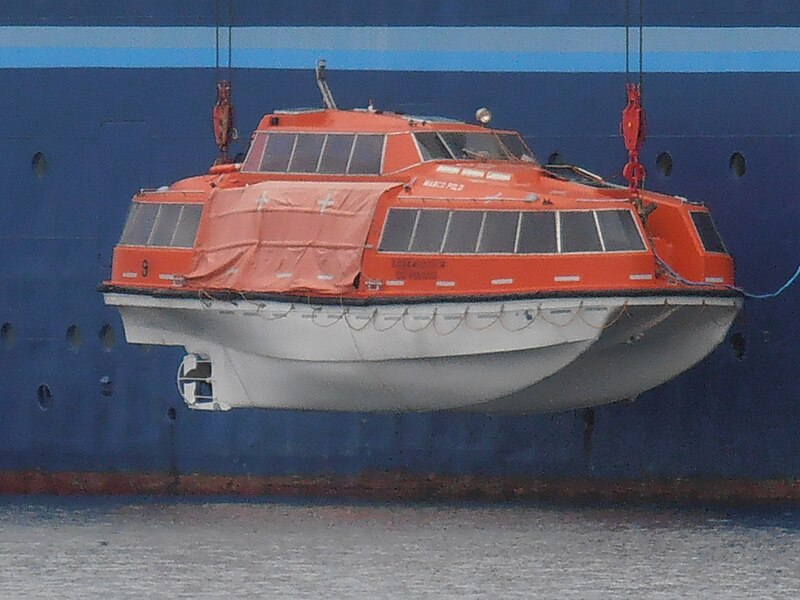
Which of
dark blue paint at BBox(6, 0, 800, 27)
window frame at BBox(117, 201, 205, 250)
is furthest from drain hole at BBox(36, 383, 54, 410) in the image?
dark blue paint at BBox(6, 0, 800, 27)

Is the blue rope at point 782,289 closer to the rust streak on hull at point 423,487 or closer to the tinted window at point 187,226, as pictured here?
the rust streak on hull at point 423,487

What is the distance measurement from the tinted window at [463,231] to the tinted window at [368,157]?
133 centimetres

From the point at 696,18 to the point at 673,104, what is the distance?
3.08ft

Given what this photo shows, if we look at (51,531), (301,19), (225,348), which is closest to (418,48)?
(301,19)

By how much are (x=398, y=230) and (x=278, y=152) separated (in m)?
1.96

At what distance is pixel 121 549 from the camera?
36.6 m

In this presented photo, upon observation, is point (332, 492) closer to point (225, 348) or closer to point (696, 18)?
point (225, 348)

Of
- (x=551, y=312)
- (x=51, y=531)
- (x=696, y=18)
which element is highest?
(x=696, y=18)

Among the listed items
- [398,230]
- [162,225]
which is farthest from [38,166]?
[398,230]

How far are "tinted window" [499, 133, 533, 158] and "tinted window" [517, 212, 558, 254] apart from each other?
1739 millimetres

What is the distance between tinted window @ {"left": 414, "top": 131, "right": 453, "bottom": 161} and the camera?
1421 inches

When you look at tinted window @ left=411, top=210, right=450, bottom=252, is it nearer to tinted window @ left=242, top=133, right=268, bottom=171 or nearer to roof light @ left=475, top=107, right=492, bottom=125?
roof light @ left=475, top=107, right=492, bottom=125

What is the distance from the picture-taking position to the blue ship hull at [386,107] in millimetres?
37719

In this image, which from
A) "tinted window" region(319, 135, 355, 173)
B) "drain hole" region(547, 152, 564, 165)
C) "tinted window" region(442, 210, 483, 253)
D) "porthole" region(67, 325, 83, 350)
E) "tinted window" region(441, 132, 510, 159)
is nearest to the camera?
"tinted window" region(442, 210, 483, 253)
